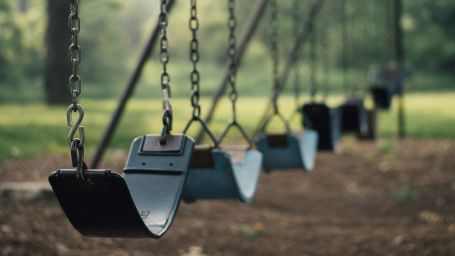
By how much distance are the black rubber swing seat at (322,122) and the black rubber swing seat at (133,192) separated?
2737mm

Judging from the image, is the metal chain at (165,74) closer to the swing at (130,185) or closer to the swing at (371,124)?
the swing at (130,185)

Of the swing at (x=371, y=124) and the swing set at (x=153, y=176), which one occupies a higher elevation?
the swing set at (x=153, y=176)

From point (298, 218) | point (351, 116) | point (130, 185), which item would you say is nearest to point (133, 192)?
point (130, 185)

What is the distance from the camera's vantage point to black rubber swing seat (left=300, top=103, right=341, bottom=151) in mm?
5684

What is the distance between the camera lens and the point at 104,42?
86.3 ft

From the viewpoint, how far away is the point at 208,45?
3572 centimetres

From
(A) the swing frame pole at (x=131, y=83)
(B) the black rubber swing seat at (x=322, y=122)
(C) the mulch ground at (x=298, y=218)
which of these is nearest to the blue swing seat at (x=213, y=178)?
(C) the mulch ground at (x=298, y=218)

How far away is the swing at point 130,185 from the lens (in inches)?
94.4

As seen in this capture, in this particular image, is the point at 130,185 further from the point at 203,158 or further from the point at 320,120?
the point at 320,120

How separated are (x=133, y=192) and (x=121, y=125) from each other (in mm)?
11249

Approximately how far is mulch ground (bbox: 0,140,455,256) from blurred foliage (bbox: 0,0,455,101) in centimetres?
1135

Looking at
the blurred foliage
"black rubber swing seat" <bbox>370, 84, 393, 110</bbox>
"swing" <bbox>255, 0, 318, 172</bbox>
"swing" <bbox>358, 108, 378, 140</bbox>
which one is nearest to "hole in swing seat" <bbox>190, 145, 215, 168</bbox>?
"swing" <bbox>255, 0, 318, 172</bbox>

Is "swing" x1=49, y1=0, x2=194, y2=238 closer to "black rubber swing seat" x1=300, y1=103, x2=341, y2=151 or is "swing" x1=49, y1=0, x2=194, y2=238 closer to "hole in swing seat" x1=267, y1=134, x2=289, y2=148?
"hole in swing seat" x1=267, y1=134, x2=289, y2=148

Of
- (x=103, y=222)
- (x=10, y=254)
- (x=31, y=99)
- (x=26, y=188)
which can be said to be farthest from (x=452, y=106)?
(x=103, y=222)
